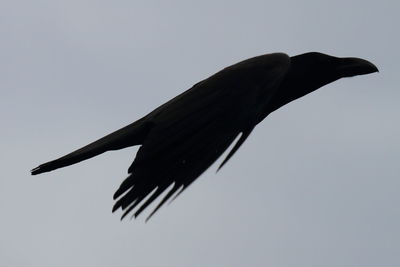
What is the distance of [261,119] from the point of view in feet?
26.7

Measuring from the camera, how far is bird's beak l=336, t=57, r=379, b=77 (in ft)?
29.7

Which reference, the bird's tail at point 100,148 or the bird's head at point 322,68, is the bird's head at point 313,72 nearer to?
the bird's head at point 322,68

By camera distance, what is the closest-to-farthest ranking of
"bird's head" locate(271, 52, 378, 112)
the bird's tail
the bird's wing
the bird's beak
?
the bird's wing → the bird's tail → "bird's head" locate(271, 52, 378, 112) → the bird's beak

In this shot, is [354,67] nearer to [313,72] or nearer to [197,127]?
[313,72]

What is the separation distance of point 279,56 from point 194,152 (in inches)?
69.2

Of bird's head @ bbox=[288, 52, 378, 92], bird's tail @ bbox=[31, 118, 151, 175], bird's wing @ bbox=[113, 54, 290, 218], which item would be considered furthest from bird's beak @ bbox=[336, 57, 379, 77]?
bird's tail @ bbox=[31, 118, 151, 175]

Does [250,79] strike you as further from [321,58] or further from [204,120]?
[321,58]

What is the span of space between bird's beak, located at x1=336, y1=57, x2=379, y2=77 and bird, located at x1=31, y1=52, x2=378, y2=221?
490 mm

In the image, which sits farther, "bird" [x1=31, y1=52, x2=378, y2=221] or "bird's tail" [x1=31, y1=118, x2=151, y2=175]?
"bird's tail" [x1=31, y1=118, x2=151, y2=175]

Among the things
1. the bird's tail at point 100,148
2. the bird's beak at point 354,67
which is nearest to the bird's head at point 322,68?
the bird's beak at point 354,67

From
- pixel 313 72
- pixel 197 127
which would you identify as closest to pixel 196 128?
pixel 197 127

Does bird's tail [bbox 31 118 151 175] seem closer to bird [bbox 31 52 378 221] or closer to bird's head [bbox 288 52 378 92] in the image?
bird [bbox 31 52 378 221]

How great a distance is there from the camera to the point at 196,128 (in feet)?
22.3

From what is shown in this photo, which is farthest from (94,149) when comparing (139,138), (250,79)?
(250,79)
